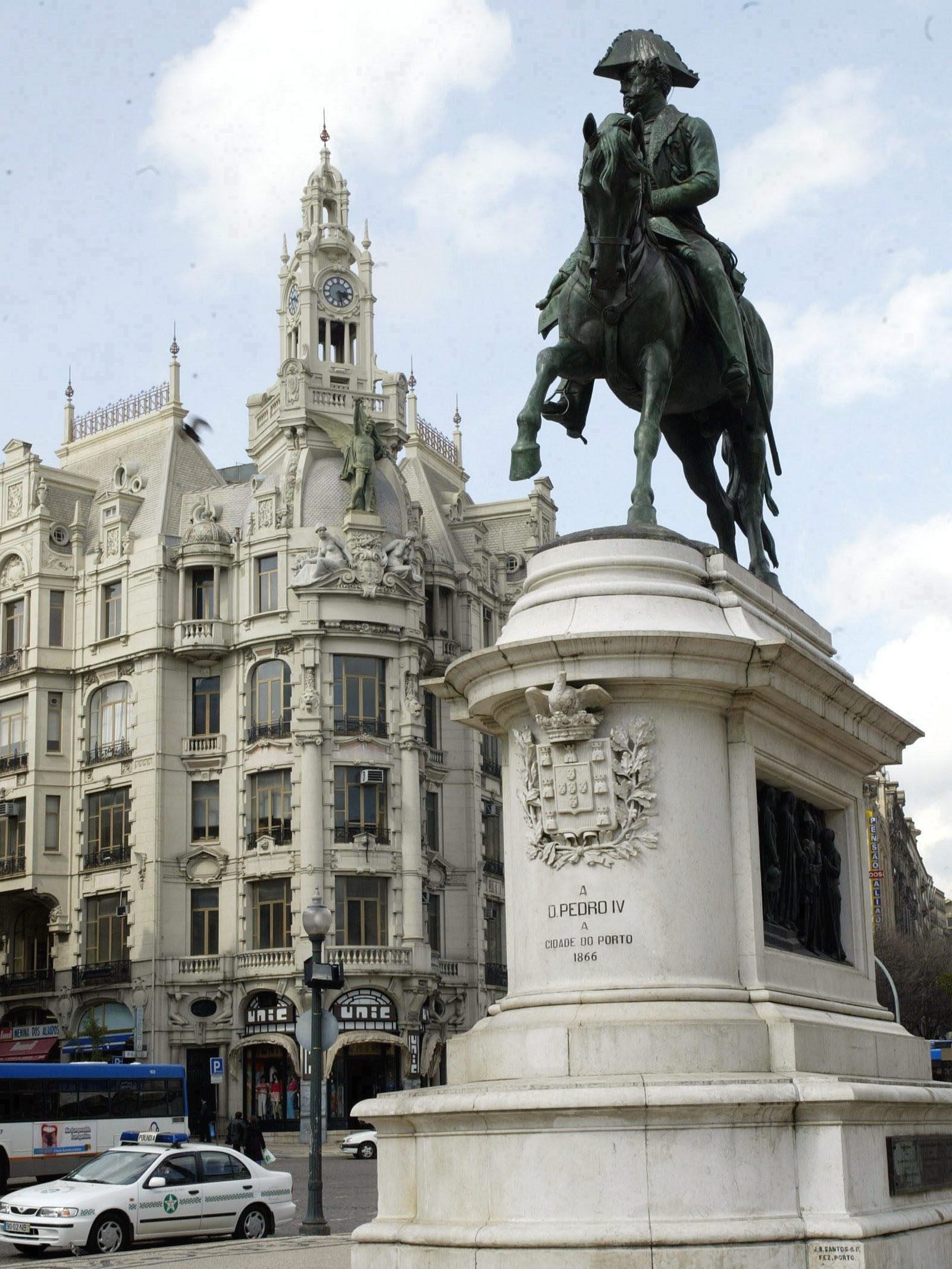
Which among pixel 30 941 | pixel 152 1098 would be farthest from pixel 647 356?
pixel 30 941

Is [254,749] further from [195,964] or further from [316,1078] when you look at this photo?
[316,1078]

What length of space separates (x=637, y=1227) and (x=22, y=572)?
57.8 metres

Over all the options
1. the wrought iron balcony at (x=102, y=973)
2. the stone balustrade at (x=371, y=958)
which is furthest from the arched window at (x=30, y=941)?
the stone balustrade at (x=371, y=958)

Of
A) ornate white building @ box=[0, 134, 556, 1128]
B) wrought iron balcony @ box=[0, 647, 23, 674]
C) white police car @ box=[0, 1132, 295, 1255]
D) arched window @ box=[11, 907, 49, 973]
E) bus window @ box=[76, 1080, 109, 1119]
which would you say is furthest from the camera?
arched window @ box=[11, 907, 49, 973]

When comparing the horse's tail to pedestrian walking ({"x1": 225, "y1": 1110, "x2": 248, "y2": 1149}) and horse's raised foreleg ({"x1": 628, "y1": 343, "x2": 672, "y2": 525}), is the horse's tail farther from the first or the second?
pedestrian walking ({"x1": 225, "y1": 1110, "x2": 248, "y2": 1149})

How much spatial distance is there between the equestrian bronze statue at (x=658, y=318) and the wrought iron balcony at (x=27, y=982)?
5227 centimetres

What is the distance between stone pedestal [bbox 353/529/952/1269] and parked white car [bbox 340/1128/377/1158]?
117ft

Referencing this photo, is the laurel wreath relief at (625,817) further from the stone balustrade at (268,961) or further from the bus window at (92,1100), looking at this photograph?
the stone balustrade at (268,961)

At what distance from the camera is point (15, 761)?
63.9 metres

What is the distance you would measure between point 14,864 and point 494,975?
1750cm

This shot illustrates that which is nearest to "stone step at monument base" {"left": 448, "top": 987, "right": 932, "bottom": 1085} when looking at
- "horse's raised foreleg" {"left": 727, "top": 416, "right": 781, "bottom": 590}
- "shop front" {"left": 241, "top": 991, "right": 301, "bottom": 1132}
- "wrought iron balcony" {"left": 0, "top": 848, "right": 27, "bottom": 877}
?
"horse's raised foreleg" {"left": 727, "top": 416, "right": 781, "bottom": 590}

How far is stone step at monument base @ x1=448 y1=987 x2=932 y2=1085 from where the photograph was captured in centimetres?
1081

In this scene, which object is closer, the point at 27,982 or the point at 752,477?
the point at 752,477

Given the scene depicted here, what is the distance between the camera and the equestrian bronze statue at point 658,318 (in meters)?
12.6
